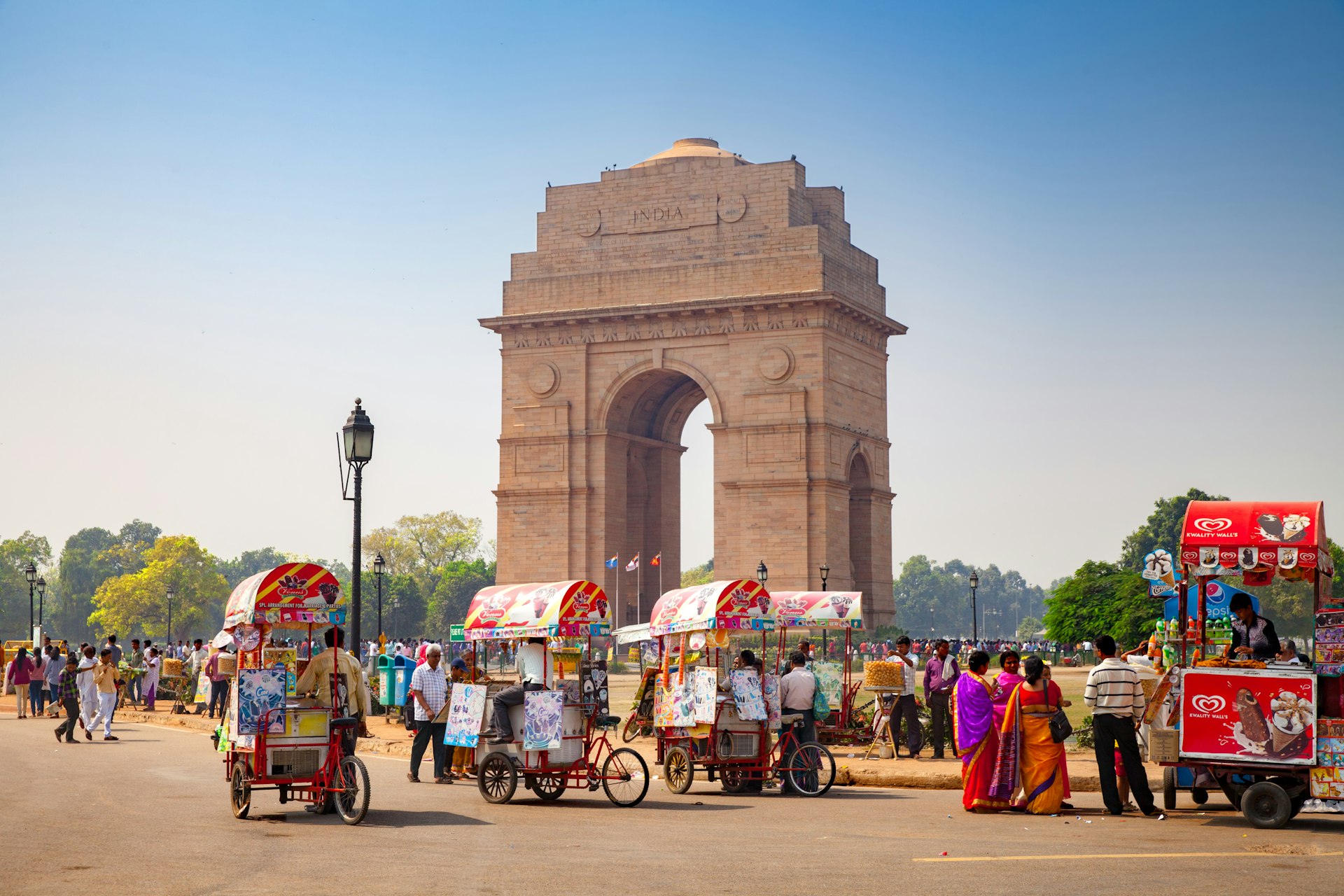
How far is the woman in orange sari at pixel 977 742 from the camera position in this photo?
1386 cm

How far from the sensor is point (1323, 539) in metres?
13.6

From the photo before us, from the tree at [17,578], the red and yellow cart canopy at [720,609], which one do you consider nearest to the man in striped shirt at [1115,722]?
the red and yellow cart canopy at [720,609]

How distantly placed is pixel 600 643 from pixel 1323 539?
34328mm

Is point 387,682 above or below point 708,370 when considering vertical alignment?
below

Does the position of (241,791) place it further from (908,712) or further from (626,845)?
(908,712)

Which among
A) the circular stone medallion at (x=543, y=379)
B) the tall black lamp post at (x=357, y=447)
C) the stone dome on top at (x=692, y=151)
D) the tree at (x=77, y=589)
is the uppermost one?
the stone dome on top at (x=692, y=151)

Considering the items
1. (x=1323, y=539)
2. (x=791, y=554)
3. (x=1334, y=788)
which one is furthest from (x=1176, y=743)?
(x=791, y=554)

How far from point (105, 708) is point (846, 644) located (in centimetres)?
1114

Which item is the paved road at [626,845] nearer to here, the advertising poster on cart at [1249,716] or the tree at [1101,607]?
the advertising poster on cart at [1249,716]

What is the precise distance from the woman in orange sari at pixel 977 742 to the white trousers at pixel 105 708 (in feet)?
48.1

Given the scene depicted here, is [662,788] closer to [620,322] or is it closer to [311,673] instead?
[311,673]

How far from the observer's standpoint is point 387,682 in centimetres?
2670

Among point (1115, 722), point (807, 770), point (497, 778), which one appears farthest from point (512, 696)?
point (1115, 722)

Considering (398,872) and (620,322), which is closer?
(398,872)
